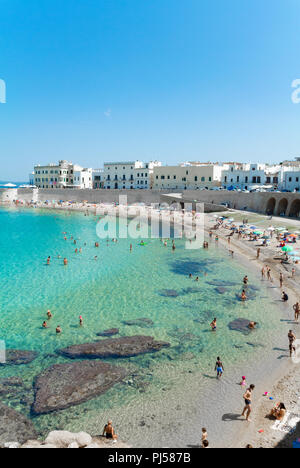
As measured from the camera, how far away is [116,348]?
15.1m

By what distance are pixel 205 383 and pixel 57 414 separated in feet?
18.7

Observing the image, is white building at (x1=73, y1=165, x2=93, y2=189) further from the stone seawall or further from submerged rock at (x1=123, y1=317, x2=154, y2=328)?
submerged rock at (x1=123, y1=317, x2=154, y2=328)

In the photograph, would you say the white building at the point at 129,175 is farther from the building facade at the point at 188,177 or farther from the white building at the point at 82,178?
the white building at the point at 82,178

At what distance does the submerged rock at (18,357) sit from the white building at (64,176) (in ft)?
252

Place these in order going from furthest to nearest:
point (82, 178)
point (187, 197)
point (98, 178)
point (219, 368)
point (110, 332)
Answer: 1. point (98, 178)
2. point (82, 178)
3. point (187, 197)
4. point (110, 332)
5. point (219, 368)

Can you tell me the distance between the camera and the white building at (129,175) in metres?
81.3

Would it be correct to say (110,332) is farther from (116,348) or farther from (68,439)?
(68,439)

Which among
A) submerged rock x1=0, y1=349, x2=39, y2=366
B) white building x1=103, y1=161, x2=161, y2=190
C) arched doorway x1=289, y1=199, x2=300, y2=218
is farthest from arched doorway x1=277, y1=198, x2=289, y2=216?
submerged rock x1=0, y1=349, x2=39, y2=366

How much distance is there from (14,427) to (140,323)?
848 centimetres

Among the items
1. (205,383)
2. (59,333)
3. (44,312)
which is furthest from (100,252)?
(205,383)

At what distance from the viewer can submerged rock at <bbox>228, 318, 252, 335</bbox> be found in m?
17.0

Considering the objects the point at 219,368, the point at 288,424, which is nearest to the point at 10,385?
the point at 219,368

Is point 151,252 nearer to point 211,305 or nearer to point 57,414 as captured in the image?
point 211,305

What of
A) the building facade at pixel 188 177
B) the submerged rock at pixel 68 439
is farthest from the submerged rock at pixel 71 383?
the building facade at pixel 188 177
